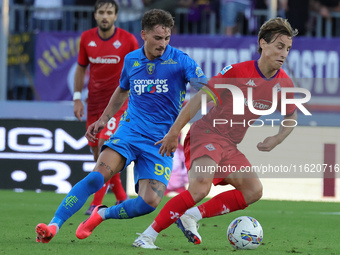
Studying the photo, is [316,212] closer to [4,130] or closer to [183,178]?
[183,178]

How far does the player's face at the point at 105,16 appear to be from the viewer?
26.5 feet

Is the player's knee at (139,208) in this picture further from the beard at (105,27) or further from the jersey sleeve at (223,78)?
the beard at (105,27)

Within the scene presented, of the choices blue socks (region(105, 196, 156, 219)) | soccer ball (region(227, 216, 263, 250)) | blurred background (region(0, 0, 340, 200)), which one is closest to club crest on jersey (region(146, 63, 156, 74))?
blue socks (region(105, 196, 156, 219))

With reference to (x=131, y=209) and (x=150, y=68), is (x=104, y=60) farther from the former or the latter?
(x=131, y=209)

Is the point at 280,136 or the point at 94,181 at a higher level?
the point at 280,136

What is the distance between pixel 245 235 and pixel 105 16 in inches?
133

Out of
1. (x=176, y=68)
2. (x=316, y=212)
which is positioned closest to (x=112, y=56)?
(x=176, y=68)

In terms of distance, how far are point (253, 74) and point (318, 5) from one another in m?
6.90

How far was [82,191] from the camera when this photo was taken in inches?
218

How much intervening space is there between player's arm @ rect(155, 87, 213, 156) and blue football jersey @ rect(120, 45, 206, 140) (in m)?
0.32

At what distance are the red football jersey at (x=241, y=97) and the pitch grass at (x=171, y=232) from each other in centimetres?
94

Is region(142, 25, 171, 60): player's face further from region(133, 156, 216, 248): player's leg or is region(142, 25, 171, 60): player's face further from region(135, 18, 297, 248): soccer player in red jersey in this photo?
region(133, 156, 216, 248): player's leg

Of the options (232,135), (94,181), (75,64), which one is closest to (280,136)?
(232,135)

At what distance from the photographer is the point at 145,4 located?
1245 cm
